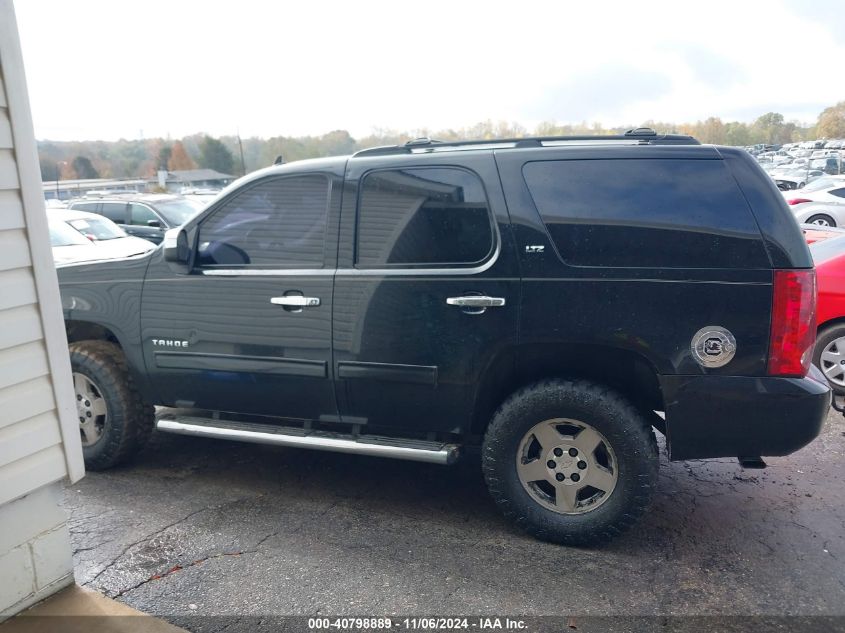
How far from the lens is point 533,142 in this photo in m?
3.79

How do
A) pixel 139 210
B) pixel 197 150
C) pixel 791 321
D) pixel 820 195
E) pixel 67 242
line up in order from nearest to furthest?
pixel 791 321, pixel 67 242, pixel 139 210, pixel 820 195, pixel 197 150

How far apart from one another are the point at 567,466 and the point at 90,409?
10.3 feet

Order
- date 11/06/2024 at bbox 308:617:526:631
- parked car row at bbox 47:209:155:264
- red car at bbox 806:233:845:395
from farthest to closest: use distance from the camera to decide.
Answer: parked car row at bbox 47:209:155:264 < red car at bbox 806:233:845:395 < date 11/06/2024 at bbox 308:617:526:631

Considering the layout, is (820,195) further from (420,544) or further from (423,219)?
(420,544)

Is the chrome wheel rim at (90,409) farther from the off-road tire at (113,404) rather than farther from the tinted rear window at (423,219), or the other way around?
the tinted rear window at (423,219)

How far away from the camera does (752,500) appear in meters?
4.03

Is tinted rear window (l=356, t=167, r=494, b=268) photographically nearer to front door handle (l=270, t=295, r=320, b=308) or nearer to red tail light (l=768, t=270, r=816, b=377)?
front door handle (l=270, t=295, r=320, b=308)

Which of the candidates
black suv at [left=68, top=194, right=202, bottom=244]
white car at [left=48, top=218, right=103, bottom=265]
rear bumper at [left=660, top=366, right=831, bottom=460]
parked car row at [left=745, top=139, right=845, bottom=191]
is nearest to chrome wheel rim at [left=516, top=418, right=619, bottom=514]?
rear bumper at [left=660, top=366, right=831, bottom=460]

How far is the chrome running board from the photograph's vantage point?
3707 millimetres

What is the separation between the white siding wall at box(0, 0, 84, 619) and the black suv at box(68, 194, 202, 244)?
12265mm

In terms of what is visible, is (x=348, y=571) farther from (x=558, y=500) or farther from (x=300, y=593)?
(x=558, y=500)

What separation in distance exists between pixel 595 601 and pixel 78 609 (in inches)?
88.1

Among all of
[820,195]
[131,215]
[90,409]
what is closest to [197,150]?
[131,215]

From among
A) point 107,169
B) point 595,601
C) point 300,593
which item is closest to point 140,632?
point 300,593
